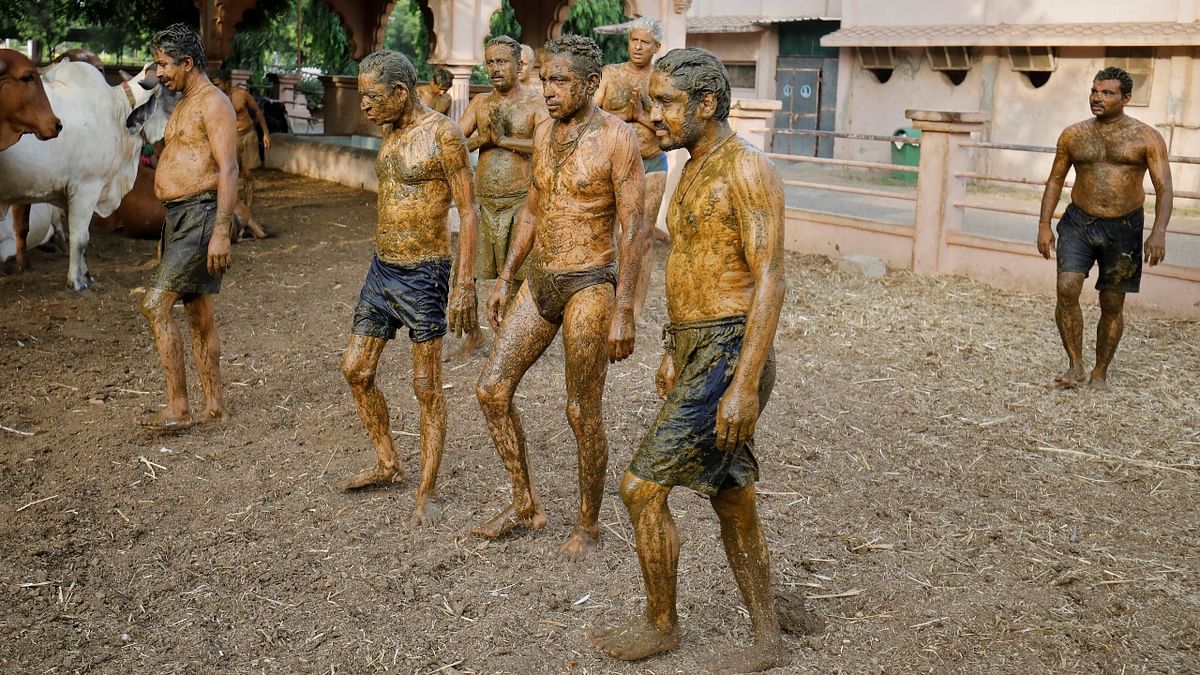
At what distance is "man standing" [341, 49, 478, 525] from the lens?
4566mm

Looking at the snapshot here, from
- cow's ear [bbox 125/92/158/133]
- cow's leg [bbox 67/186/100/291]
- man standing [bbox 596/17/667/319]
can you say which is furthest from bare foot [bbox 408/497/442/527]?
cow's ear [bbox 125/92/158/133]

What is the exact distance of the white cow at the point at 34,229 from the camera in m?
9.75

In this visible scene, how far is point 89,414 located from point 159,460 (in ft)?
3.08

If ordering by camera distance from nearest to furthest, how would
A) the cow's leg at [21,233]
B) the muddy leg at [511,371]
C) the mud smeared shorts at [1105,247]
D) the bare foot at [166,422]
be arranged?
the muddy leg at [511,371], the bare foot at [166,422], the mud smeared shorts at [1105,247], the cow's leg at [21,233]

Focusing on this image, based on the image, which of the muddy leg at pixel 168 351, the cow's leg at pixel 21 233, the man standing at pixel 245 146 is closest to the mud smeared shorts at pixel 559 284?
the muddy leg at pixel 168 351

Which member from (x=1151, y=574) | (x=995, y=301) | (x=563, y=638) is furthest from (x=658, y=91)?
(x=995, y=301)

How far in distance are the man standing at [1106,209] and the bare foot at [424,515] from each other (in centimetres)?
422

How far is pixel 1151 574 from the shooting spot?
4469mm

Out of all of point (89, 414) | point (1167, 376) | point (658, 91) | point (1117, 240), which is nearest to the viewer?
point (658, 91)

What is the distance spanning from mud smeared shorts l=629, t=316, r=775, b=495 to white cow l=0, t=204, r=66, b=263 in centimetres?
797

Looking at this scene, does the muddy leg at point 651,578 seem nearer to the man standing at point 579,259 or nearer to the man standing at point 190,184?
the man standing at point 579,259

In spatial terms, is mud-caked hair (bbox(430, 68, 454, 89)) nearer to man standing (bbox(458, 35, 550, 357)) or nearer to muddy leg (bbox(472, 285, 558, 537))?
man standing (bbox(458, 35, 550, 357))

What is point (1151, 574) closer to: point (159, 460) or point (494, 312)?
point (494, 312)

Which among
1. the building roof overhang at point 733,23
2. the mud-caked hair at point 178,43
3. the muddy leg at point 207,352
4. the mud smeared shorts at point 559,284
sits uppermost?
the building roof overhang at point 733,23
